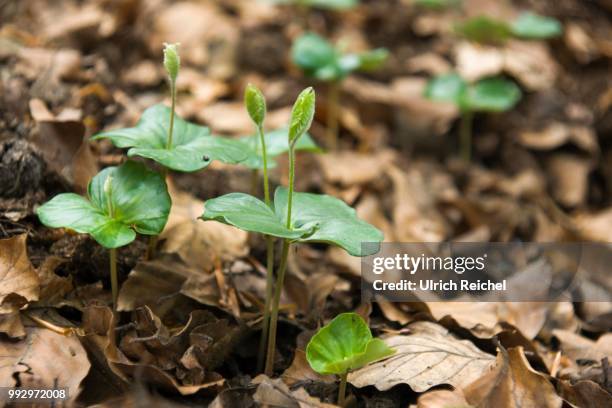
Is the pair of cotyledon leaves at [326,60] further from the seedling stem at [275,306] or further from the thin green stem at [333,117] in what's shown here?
the seedling stem at [275,306]

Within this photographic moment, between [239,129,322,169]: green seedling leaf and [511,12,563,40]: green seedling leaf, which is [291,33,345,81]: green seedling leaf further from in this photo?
[511,12,563,40]: green seedling leaf

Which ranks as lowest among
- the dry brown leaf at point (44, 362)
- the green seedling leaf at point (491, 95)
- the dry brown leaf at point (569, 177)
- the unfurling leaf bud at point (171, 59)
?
the dry brown leaf at point (569, 177)

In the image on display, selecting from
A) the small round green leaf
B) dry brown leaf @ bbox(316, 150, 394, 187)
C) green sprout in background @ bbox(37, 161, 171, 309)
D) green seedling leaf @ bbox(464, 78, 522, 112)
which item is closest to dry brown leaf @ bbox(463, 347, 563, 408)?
green sprout in background @ bbox(37, 161, 171, 309)

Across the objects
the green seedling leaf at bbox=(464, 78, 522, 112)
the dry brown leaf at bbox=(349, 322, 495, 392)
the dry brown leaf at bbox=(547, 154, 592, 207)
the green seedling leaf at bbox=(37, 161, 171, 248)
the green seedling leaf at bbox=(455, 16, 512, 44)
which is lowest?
the dry brown leaf at bbox=(547, 154, 592, 207)

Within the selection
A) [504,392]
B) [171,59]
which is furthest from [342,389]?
[171,59]

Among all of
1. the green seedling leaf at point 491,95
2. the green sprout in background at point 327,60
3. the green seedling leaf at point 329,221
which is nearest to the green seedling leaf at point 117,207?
the green seedling leaf at point 329,221

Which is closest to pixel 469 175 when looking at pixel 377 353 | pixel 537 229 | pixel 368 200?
pixel 537 229

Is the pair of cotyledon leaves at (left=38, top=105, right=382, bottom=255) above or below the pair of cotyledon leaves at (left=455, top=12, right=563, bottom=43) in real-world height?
below

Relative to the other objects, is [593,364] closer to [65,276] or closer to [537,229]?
[537,229]
